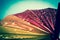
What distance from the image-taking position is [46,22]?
1815mm

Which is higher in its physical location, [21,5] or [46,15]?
[21,5]

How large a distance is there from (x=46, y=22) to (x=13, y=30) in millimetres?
430

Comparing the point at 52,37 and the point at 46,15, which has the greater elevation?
the point at 46,15

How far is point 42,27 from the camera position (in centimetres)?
181

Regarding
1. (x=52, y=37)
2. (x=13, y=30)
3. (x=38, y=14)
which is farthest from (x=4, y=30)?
(x=52, y=37)

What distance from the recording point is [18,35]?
1.80 metres

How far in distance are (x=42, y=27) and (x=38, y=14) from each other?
177 millimetres

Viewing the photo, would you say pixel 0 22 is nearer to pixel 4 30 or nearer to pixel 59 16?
pixel 4 30

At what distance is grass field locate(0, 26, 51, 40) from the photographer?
5.90ft

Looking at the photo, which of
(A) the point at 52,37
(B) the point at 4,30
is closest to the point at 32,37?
(A) the point at 52,37

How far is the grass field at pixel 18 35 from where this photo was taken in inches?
70.8

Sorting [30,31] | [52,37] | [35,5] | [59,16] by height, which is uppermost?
[35,5]

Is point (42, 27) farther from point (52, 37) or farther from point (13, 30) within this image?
point (13, 30)

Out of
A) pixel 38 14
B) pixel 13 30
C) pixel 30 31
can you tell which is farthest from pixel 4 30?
pixel 38 14
